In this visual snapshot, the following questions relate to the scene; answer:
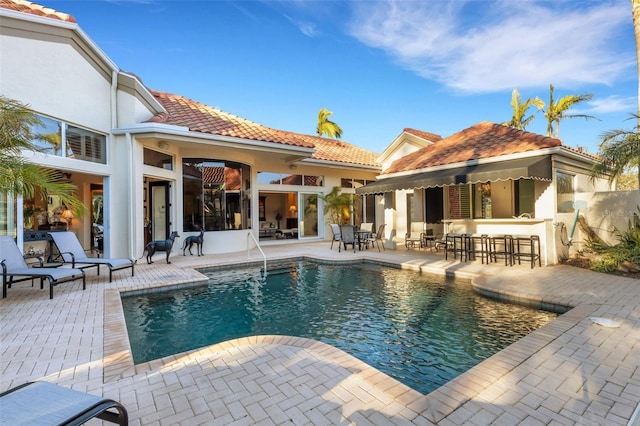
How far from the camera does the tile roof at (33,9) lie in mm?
11288

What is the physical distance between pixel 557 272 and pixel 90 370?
13948 mm

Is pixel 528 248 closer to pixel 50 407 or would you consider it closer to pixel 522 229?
pixel 522 229

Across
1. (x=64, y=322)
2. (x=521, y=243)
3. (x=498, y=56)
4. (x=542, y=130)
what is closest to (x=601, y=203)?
(x=521, y=243)

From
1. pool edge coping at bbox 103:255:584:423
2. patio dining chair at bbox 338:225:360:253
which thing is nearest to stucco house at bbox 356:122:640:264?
patio dining chair at bbox 338:225:360:253

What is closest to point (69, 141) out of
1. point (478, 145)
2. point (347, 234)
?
point (347, 234)

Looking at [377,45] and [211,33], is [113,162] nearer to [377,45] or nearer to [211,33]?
[211,33]

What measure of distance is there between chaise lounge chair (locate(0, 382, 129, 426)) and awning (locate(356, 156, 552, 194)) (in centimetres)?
1344

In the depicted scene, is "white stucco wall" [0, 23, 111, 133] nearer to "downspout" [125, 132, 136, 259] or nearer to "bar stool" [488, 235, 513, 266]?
"downspout" [125, 132, 136, 259]

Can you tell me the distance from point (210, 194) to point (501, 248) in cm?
1523

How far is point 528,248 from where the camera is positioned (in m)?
13.8

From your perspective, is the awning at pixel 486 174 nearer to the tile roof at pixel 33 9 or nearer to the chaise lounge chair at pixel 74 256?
the chaise lounge chair at pixel 74 256

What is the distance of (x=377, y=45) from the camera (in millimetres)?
22688

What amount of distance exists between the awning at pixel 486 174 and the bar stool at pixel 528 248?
2470 mm

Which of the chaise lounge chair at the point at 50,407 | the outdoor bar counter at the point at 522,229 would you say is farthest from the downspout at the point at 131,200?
the outdoor bar counter at the point at 522,229
